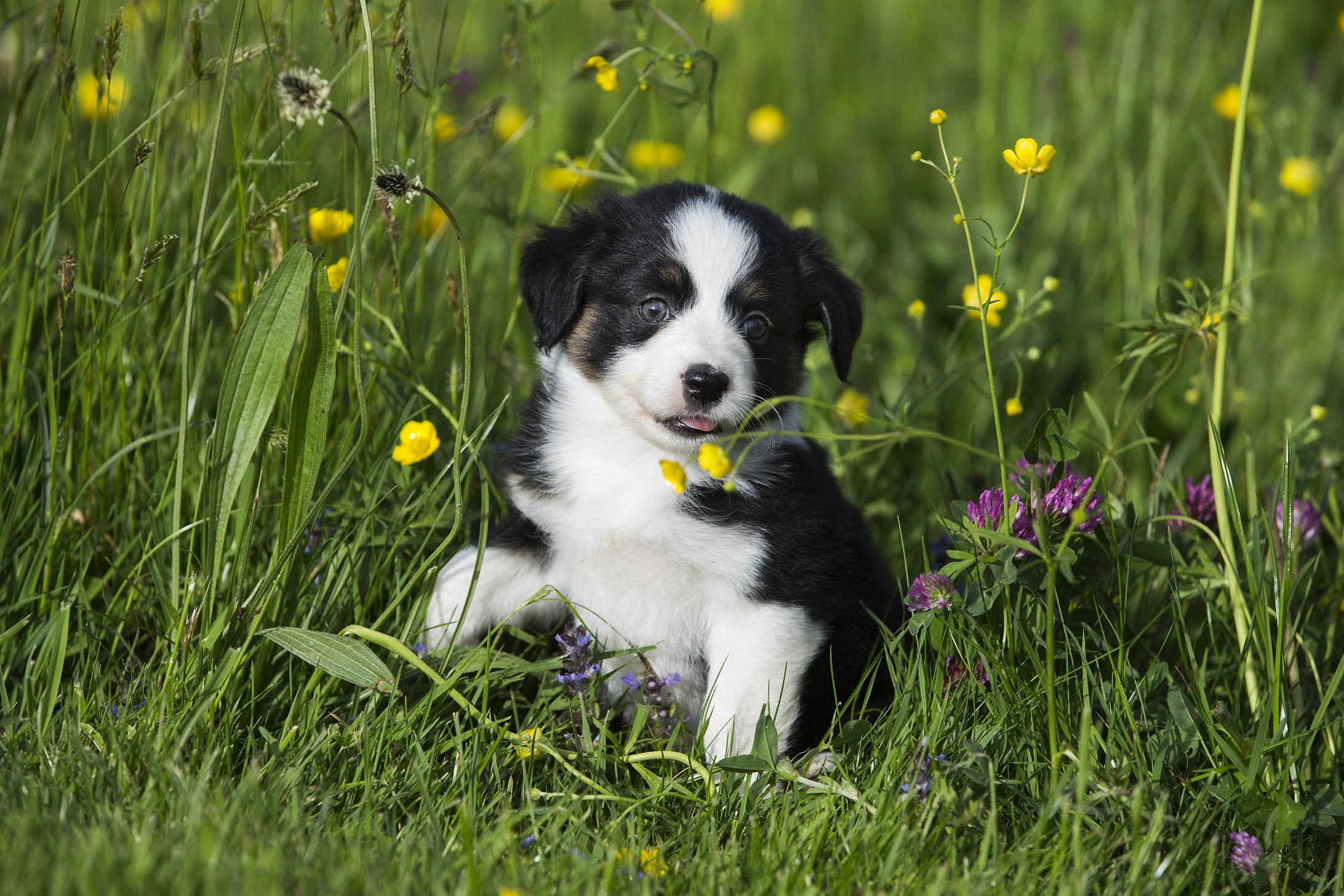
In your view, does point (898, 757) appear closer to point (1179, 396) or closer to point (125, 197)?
point (125, 197)

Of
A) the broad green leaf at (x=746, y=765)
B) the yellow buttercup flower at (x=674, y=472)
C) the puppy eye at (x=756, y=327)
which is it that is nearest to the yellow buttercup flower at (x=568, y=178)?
the puppy eye at (x=756, y=327)

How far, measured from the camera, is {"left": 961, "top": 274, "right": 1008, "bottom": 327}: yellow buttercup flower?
2113mm

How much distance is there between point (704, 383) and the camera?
2418 millimetres

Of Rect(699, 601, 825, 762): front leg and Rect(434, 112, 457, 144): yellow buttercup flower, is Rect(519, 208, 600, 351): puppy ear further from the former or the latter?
Rect(699, 601, 825, 762): front leg

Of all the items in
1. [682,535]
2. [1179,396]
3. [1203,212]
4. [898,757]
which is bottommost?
[898,757]

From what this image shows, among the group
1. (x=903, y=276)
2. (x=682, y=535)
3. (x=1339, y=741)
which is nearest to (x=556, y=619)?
(x=682, y=535)

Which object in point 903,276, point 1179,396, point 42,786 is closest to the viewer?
point 42,786

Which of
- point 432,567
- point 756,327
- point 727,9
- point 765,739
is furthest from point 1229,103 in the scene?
point 432,567

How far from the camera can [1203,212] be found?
5.09 m

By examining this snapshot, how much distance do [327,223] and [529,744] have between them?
52.0 inches

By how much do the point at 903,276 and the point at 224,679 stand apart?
347 centimetres

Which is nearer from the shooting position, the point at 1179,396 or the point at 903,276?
the point at 1179,396

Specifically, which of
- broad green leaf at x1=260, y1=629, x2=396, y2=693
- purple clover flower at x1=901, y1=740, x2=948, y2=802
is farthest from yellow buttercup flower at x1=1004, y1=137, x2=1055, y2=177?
broad green leaf at x1=260, y1=629, x2=396, y2=693

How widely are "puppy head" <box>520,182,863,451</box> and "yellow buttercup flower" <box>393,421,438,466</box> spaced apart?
338 mm
